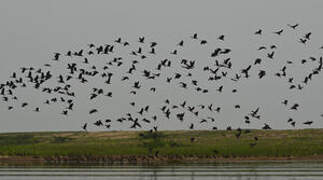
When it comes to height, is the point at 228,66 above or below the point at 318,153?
above

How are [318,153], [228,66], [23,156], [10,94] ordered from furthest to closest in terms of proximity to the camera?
[23,156] < [318,153] < [10,94] < [228,66]

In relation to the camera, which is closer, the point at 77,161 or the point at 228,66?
the point at 228,66

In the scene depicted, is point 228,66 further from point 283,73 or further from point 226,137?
point 226,137
